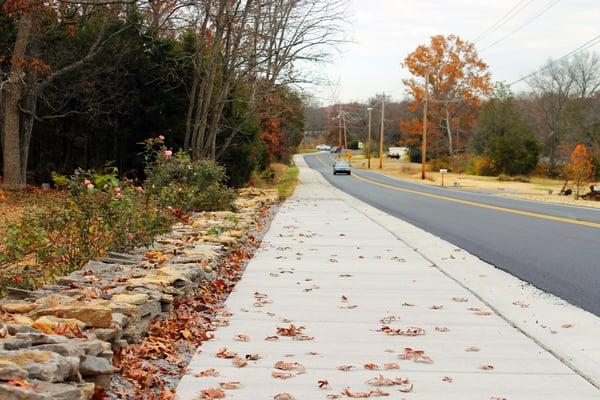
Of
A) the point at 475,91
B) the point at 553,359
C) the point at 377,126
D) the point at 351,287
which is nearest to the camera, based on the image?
the point at 553,359

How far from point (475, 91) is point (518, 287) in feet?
238

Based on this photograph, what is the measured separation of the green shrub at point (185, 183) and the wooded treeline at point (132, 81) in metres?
6.68

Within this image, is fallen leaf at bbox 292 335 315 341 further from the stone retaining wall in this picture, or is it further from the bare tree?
the bare tree

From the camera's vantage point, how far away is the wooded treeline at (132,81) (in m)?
23.5

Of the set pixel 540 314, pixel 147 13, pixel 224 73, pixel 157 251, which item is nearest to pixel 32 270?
pixel 157 251

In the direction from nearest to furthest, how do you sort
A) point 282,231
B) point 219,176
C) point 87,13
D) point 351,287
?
point 351,287
point 282,231
point 219,176
point 87,13

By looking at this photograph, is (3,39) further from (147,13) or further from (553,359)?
(553,359)

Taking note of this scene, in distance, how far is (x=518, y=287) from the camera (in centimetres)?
898

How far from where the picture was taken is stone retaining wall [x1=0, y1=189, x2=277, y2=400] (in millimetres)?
3572

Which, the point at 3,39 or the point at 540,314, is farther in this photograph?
the point at 3,39

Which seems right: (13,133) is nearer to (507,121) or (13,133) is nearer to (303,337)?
(303,337)

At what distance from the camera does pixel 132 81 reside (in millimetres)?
27594

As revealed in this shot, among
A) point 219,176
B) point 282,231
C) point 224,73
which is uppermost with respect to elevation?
point 224,73

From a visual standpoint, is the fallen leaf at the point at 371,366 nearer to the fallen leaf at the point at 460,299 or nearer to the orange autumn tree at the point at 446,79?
the fallen leaf at the point at 460,299
